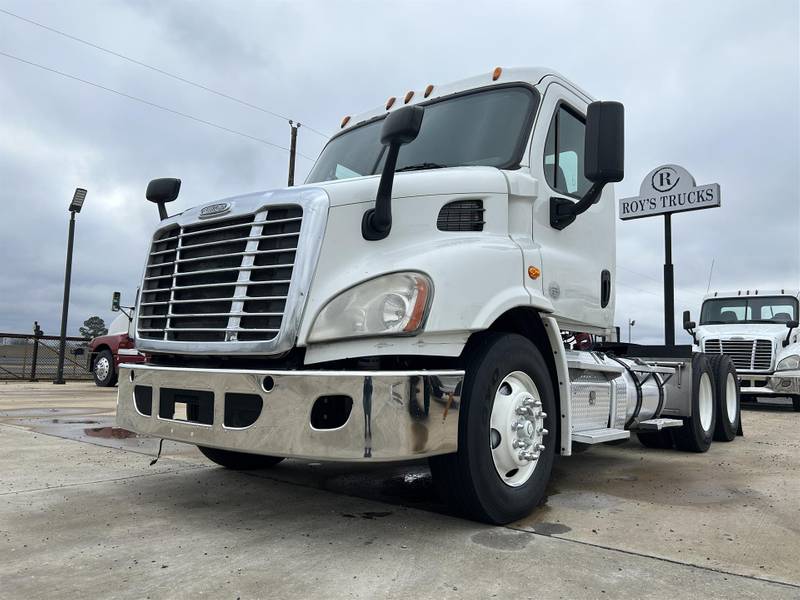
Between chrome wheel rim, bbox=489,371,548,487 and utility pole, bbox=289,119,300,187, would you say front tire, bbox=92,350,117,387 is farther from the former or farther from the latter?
chrome wheel rim, bbox=489,371,548,487

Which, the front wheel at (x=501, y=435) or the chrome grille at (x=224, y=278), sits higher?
the chrome grille at (x=224, y=278)

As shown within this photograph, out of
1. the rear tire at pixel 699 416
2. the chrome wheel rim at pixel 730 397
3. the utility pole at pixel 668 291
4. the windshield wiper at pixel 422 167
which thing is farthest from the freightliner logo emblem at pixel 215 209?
the utility pole at pixel 668 291

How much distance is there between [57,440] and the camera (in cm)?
640

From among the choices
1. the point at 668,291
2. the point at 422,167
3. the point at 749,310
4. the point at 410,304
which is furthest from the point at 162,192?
the point at 749,310

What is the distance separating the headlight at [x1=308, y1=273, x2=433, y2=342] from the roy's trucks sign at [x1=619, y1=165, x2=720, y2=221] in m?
10.9

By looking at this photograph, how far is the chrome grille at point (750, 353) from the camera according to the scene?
516 inches

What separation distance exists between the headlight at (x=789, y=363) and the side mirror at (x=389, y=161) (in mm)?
12032

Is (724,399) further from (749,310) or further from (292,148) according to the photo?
(292,148)

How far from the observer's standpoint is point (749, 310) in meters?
14.2

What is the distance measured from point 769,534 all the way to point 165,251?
3.74 metres

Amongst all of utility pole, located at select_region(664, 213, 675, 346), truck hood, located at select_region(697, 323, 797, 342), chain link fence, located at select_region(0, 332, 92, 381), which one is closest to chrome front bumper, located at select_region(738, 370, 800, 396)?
truck hood, located at select_region(697, 323, 797, 342)

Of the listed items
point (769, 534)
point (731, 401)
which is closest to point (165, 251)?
point (769, 534)

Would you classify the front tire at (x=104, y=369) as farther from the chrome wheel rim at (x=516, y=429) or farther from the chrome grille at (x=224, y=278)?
the chrome wheel rim at (x=516, y=429)

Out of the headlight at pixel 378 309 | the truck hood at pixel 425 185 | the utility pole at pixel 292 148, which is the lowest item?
the headlight at pixel 378 309
